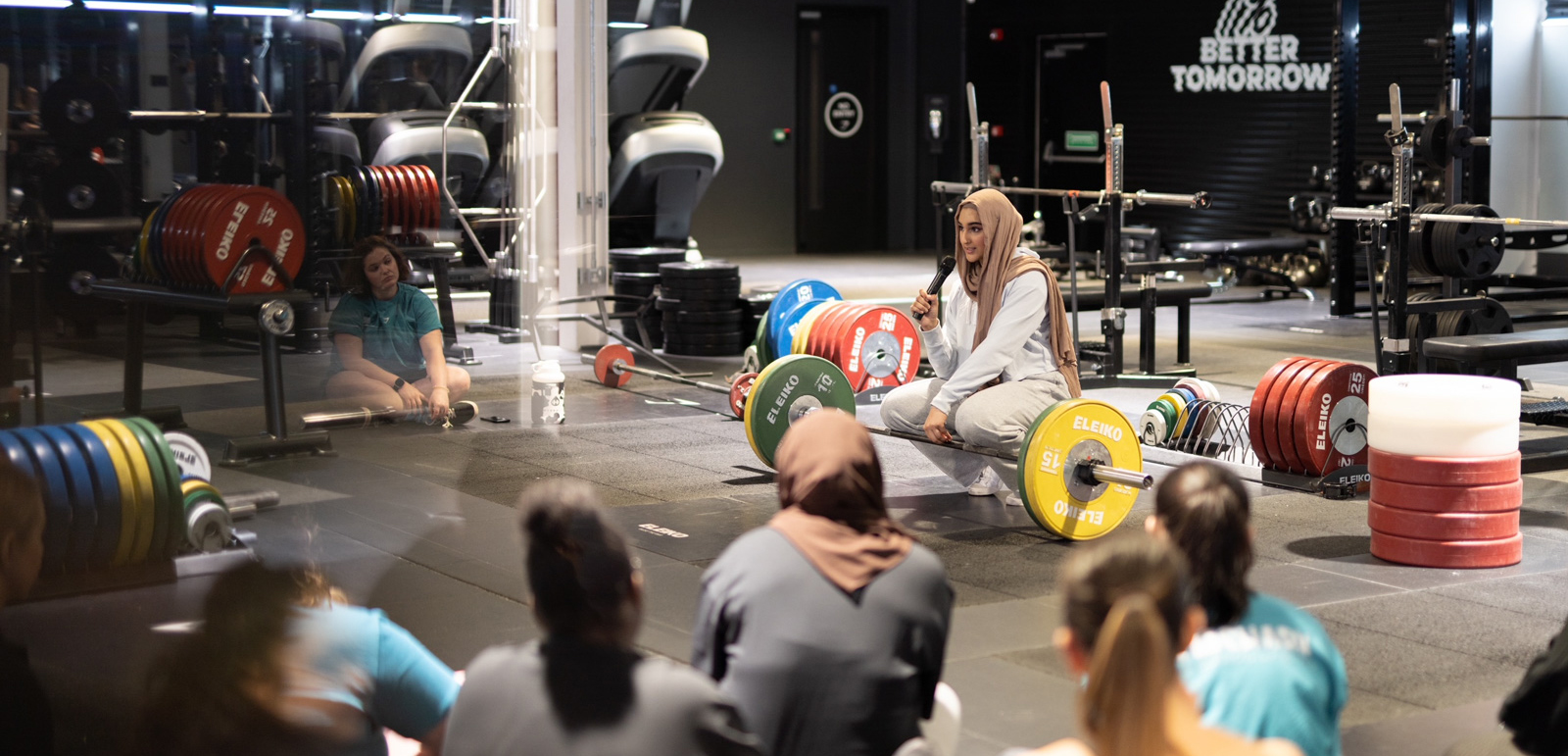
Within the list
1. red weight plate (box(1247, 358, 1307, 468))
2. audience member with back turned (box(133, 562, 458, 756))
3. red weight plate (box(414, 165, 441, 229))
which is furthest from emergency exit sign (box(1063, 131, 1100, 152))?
audience member with back turned (box(133, 562, 458, 756))

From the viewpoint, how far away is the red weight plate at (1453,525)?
14.8 feet

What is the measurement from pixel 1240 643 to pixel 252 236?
476 cm

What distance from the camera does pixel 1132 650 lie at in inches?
61.3

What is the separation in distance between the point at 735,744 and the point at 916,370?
230 inches

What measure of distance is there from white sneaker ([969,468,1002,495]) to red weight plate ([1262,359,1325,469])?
0.94 metres

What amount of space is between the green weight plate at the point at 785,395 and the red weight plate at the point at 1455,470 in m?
1.96

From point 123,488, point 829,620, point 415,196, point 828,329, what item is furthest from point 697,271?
point 829,620

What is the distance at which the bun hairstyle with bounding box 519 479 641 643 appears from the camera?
1.96 metres

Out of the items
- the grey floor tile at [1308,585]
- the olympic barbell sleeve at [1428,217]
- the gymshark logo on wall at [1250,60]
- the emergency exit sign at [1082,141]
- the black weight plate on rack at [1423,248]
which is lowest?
the grey floor tile at [1308,585]

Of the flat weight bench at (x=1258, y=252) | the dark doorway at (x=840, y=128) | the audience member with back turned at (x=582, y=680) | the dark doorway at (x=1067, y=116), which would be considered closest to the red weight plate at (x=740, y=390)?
A: the audience member with back turned at (x=582, y=680)

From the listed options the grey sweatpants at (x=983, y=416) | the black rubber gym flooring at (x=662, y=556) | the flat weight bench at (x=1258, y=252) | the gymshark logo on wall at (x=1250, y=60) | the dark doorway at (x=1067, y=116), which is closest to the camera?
the black rubber gym flooring at (x=662, y=556)

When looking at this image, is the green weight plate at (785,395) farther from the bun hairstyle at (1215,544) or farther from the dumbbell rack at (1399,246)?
the bun hairstyle at (1215,544)

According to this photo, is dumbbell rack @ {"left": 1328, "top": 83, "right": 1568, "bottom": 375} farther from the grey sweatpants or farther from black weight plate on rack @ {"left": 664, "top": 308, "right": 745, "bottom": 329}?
black weight plate on rack @ {"left": 664, "top": 308, "right": 745, "bottom": 329}

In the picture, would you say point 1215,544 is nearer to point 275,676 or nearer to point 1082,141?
point 275,676
